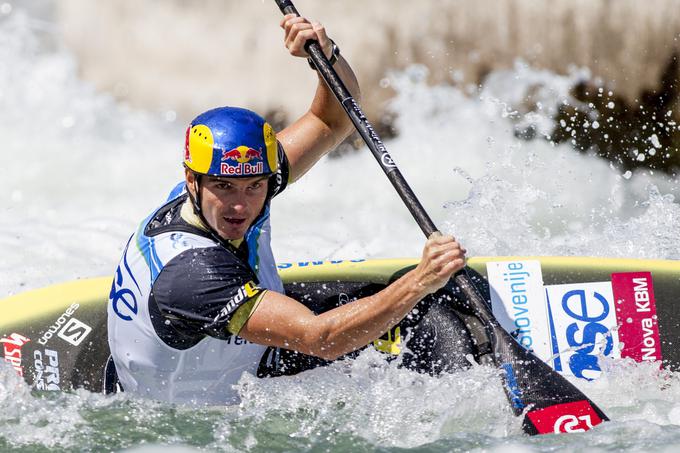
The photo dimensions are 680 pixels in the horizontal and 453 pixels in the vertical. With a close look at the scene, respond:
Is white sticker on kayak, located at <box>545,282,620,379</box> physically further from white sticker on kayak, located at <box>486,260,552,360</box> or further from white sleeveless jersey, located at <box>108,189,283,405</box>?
white sleeveless jersey, located at <box>108,189,283,405</box>

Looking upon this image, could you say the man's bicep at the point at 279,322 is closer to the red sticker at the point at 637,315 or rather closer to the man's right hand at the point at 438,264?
the man's right hand at the point at 438,264

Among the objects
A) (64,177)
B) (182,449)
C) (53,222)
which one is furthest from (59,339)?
(64,177)

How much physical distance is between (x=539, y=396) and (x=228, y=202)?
1.23m

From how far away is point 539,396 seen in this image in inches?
131

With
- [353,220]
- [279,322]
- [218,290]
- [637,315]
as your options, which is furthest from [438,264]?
[353,220]

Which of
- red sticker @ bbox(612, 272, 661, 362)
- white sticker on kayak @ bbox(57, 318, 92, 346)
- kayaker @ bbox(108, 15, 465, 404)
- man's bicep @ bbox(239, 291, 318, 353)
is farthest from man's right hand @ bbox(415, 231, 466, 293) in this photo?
white sticker on kayak @ bbox(57, 318, 92, 346)

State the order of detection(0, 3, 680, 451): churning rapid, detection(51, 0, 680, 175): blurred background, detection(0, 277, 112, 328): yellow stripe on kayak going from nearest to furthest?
1. detection(0, 3, 680, 451): churning rapid
2. detection(0, 277, 112, 328): yellow stripe on kayak
3. detection(51, 0, 680, 175): blurred background

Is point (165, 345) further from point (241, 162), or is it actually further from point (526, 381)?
point (526, 381)

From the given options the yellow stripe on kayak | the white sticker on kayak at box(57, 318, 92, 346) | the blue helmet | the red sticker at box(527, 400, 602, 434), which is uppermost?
the blue helmet

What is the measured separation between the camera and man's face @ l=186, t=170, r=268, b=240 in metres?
2.99

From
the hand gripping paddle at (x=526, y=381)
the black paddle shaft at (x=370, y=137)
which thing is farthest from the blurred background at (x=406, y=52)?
the hand gripping paddle at (x=526, y=381)

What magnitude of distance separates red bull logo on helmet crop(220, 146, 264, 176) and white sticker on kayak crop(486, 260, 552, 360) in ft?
4.57

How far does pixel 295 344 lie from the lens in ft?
9.59

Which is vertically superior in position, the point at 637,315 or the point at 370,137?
the point at 370,137
